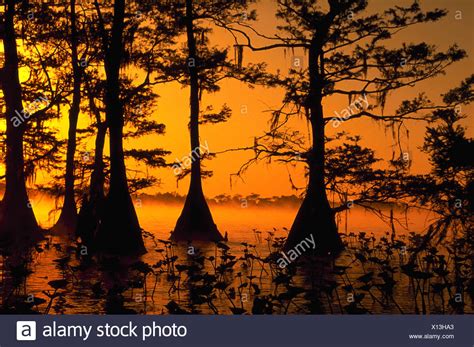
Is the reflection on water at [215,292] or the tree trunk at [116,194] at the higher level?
the tree trunk at [116,194]

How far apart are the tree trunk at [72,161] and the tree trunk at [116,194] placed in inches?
290

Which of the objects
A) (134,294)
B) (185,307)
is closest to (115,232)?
(134,294)

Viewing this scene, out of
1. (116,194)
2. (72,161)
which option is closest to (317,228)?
(116,194)

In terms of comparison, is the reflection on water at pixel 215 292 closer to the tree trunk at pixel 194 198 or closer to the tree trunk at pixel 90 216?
the tree trunk at pixel 90 216

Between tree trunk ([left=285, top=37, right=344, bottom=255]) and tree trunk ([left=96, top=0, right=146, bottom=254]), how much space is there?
5671 millimetres

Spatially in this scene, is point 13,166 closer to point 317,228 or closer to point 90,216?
point 90,216

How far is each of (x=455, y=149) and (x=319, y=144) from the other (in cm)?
1526

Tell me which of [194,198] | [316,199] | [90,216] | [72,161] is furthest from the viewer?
[72,161]

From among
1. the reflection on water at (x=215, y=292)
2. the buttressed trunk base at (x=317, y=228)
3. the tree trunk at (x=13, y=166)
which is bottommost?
the reflection on water at (x=215, y=292)

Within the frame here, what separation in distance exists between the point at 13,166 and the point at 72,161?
6571mm

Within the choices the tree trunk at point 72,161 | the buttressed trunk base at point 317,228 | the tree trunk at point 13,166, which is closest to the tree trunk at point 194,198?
the tree trunk at point 72,161

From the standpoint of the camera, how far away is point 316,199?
1030 inches

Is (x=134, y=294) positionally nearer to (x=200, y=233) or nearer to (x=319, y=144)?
(x=319, y=144)

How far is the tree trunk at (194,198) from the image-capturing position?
3133 cm
